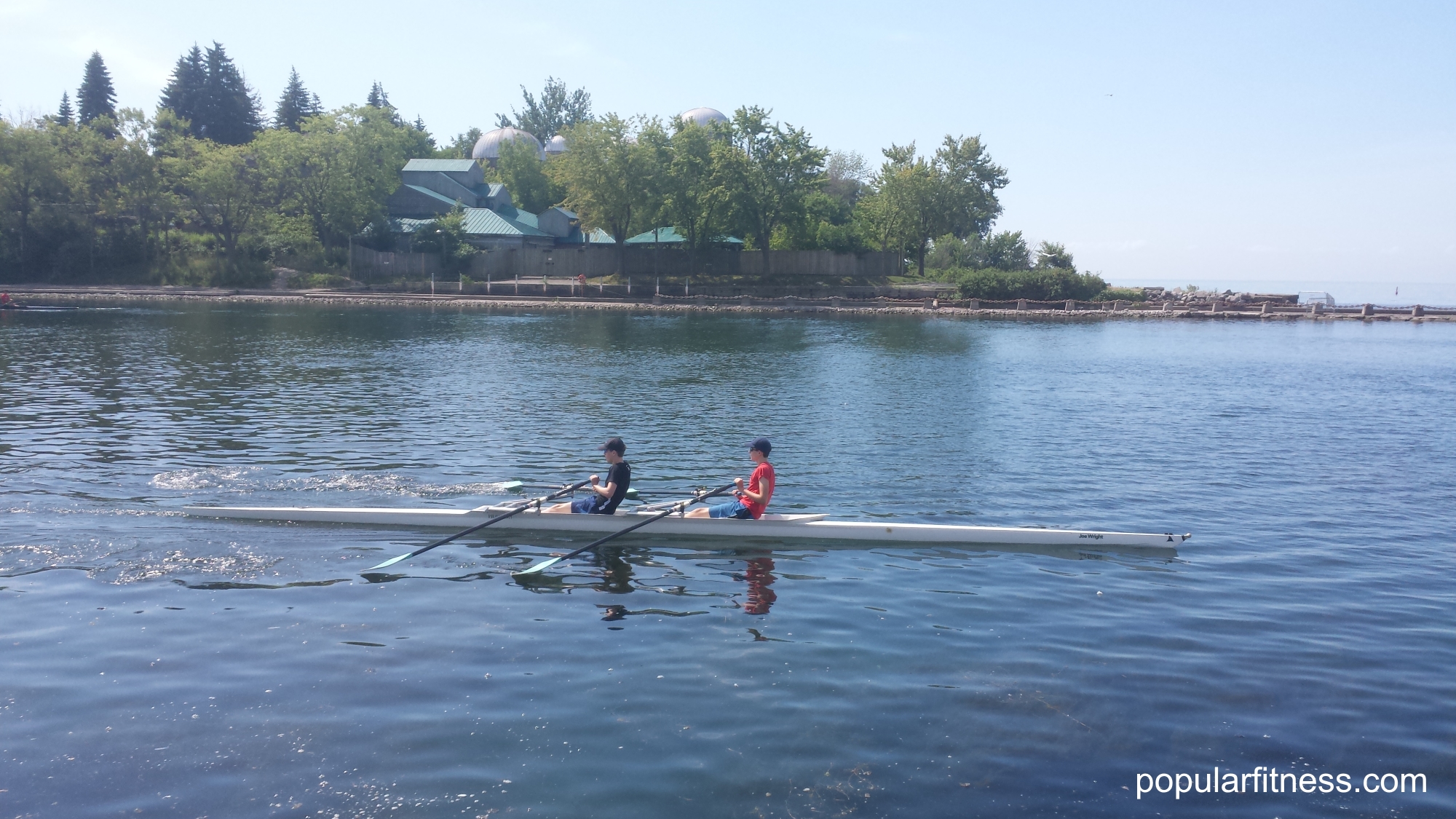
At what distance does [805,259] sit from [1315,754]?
3058 inches

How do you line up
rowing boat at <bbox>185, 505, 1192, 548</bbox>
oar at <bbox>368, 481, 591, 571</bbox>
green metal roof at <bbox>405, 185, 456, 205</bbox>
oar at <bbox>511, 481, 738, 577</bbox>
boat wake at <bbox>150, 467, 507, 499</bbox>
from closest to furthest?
oar at <bbox>511, 481, 738, 577</bbox> < oar at <bbox>368, 481, 591, 571</bbox> < rowing boat at <bbox>185, 505, 1192, 548</bbox> < boat wake at <bbox>150, 467, 507, 499</bbox> < green metal roof at <bbox>405, 185, 456, 205</bbox>

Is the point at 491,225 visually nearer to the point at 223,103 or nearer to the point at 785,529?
the point at 223,103

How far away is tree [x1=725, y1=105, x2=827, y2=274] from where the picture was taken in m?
75.6

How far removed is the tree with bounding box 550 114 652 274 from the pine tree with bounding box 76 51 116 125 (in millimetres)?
61625

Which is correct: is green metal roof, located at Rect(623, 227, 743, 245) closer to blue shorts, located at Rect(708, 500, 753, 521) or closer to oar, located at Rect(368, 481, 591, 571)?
oar, located at Rect(368, 481, 591, 571)

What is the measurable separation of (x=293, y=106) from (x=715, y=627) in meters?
119

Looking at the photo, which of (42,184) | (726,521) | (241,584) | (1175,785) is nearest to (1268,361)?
(726,521)

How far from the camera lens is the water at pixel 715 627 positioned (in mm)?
8375

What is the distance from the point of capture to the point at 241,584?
1296 cm

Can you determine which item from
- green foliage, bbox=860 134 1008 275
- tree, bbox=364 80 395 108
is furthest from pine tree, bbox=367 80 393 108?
green foliage, bbox=860 134 1008 275

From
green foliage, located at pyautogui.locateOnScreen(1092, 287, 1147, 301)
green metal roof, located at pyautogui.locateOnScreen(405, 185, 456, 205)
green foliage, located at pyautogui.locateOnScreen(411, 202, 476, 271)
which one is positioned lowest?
green foliage, located at pyautogui.locateOnScreen(1092, 287, 1147, 301)

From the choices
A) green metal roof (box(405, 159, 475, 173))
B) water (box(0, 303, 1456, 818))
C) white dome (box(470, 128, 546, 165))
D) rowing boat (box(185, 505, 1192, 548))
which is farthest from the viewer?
white dome (box(470, 128, 546, 165))

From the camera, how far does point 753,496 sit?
583 inches

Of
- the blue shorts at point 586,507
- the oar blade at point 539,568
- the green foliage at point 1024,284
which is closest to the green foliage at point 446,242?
the green foliage at point 1024,284
